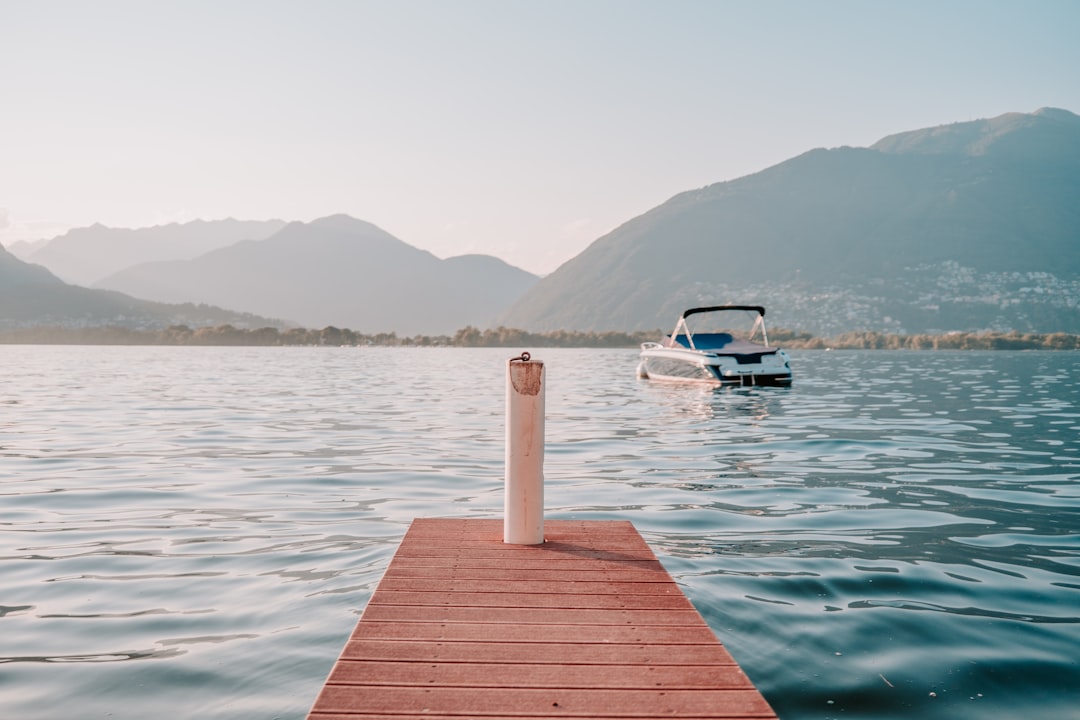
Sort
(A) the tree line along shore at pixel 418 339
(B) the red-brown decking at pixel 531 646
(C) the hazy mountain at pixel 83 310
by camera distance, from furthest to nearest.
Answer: (C) the hazy mountain at pixel 83 310 < (A) the tree line along shore at pixel 418 339 < (B) the red-brown decking at pixel 531 646

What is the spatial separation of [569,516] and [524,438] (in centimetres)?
357

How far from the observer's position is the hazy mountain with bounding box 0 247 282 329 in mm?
144000

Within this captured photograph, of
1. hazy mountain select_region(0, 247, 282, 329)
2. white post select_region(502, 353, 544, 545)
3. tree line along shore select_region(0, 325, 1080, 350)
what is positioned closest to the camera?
white post select_region(502, 353, 544, 545)

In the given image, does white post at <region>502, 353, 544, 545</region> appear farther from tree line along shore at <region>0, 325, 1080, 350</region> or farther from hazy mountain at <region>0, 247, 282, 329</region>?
hazy mountain at <region>0, 247, 282, 329</region>

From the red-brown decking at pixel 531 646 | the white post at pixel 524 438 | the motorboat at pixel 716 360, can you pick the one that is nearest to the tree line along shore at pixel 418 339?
the motorboat at pixel 716 360

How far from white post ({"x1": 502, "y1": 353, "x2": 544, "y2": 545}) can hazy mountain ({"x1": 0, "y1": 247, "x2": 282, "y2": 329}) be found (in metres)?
154

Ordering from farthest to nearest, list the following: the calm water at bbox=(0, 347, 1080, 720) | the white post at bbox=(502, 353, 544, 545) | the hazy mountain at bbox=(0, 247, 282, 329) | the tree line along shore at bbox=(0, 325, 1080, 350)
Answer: the hazy mountain at bbox=(0, 247, 282, 329)
the tree line along shore at bbox=(0, 325, 1080, 350)
the white post at bbox=(502, 353, 544, 545)
the calm water at bbox=(0, 347, 1080, 720)

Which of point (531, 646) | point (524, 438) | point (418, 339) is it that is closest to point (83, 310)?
point (418, 339)

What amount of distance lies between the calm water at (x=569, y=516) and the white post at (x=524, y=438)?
1.47 metres

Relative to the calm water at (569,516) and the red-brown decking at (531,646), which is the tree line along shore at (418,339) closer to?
the calm water at (569,516)

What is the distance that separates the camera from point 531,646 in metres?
4.03

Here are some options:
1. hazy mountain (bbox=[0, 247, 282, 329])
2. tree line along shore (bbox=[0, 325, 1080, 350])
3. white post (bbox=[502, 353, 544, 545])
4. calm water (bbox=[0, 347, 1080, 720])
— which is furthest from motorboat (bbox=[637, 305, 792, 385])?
hazy mountain (bbox=[0, 247, 282, 329])

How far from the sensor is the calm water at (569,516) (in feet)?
15.5

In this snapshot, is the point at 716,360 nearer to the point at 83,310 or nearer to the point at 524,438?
the point at 524,438
